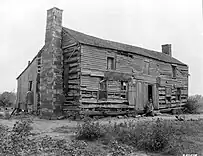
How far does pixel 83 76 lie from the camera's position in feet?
52.9

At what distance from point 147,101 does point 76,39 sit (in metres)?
8.25

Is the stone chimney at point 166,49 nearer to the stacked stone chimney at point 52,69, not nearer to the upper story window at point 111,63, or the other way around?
the upper story window at point 111,63

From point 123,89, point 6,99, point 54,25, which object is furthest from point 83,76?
point 6,99


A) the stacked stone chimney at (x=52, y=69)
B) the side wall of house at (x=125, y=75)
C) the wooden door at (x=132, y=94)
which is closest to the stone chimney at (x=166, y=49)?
the side wall of house at (x=125, y=75)

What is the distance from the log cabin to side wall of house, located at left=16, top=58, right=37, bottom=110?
9 centimetres

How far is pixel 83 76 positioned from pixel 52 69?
240cm

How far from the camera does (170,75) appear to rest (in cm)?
2395

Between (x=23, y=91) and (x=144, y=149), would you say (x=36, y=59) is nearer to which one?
(x=23, y=91)

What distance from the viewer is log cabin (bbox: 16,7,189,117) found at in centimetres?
1636

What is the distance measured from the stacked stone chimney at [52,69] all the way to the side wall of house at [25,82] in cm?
256

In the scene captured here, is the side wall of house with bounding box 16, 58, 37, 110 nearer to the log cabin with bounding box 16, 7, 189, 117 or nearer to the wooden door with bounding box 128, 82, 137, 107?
the log cabin with bounding box 16, 7, 189, 117

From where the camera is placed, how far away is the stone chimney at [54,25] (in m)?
17.4

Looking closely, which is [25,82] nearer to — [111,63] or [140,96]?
[111,63]

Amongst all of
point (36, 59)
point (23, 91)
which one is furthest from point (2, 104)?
point (36, 59)
